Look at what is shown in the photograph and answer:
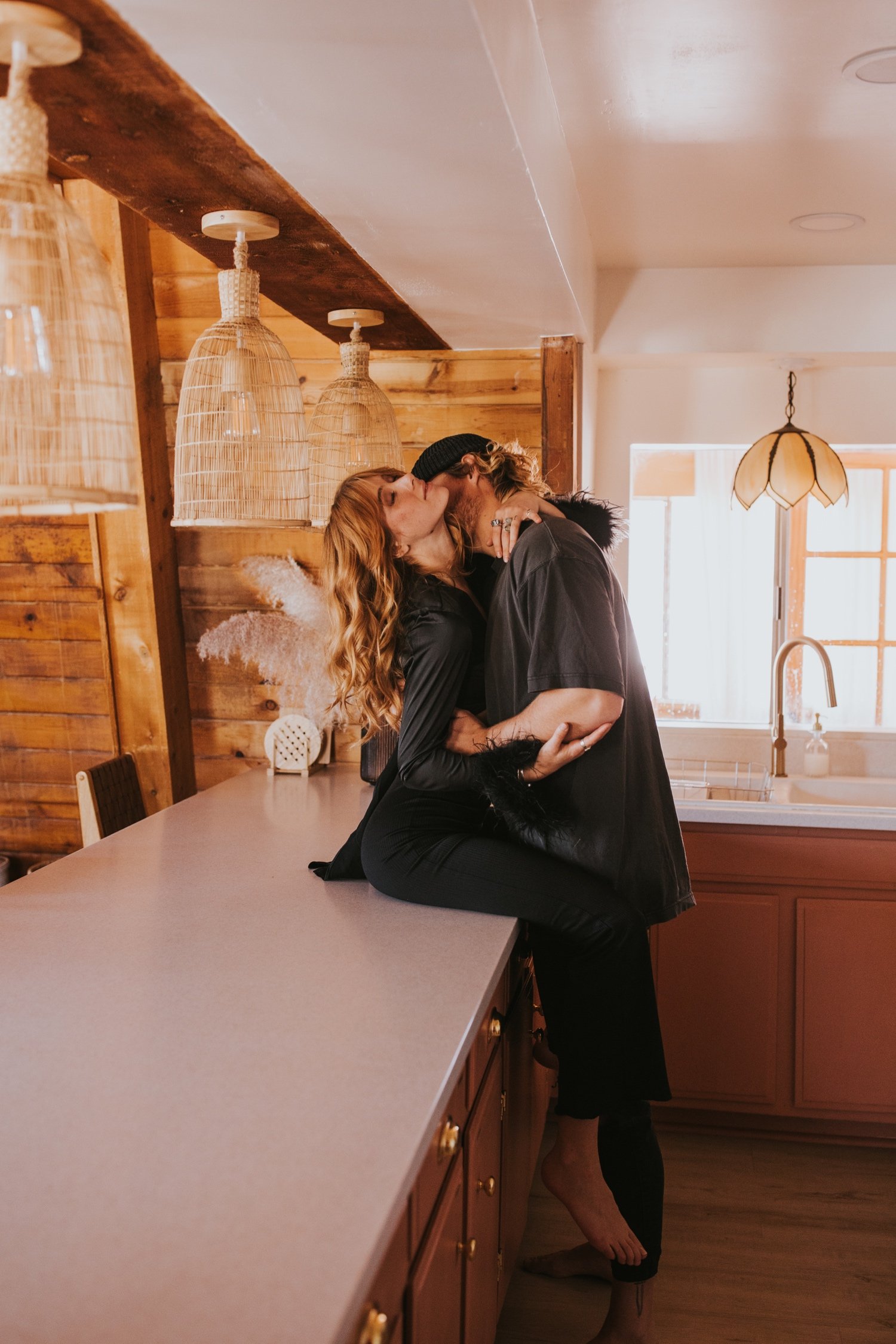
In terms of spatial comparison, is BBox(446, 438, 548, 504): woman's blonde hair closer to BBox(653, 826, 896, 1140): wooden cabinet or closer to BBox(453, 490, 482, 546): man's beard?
BBox(453, 490, 482, 546): man's beard

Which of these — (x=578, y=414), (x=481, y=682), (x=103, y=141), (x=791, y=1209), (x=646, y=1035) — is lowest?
(x=791, y=1209)

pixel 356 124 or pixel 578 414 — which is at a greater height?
pixel 356 124

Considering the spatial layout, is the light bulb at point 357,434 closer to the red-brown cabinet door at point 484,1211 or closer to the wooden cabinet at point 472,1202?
the wooden cabinet at point 472,1202

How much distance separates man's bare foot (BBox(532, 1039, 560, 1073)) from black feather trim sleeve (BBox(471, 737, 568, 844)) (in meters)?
0.58

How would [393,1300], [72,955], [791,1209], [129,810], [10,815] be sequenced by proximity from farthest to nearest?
[10,815], [129,810], [791,1209], [72,955], [393,1300]

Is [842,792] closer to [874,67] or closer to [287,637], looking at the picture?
[287,637]

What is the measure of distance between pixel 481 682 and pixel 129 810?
52.7 inches

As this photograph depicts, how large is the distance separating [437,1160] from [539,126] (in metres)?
1.62

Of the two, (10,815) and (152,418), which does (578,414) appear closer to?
(152,418)

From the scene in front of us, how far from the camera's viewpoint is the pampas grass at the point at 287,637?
2.96 metres

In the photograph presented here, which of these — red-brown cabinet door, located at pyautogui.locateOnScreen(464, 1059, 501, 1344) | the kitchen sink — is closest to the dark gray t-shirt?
red-brown cabinet door, located at pyautogui.locateOnScreen(464, 1059, 501, 1344)

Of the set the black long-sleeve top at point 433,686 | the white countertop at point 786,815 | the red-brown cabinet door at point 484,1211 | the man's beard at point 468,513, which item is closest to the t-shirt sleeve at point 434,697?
the black long-sleeve top at point 433,686

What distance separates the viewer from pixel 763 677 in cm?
386

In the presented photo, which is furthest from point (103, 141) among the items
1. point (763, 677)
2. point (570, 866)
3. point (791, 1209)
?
point (763, 677)
